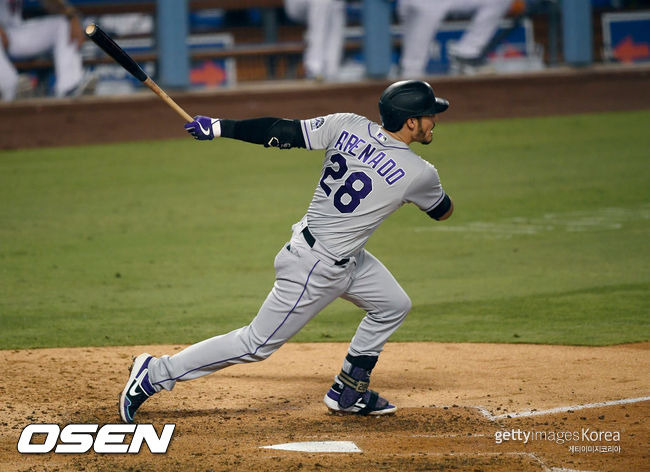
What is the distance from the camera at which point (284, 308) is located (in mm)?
A: 4594

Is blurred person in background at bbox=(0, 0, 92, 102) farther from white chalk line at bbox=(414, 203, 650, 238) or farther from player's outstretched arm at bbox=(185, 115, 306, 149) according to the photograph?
player's outstretched arm at bbox=(185, 115, 306, 149)

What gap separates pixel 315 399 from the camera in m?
5.29

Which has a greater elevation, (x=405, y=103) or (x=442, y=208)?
(x=405, y=103)

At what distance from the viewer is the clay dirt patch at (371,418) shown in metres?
4.21

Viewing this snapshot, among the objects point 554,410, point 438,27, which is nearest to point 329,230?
point 554,410

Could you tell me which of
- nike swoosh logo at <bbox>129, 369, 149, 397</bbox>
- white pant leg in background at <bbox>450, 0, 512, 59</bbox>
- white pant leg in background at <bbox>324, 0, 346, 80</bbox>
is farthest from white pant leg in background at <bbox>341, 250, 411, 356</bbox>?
white pant leg in background at <bbox>450, 0, 512, 59</bbox>

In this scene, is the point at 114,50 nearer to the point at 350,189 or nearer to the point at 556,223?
the point at 350,189

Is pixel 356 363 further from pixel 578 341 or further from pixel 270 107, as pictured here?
pixel 270 107

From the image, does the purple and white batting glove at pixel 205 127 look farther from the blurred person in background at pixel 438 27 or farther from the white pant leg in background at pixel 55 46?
the blurred person in background at pixel 438 27

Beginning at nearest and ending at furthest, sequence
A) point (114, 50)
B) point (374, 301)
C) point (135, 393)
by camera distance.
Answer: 1. point (135, 393)
2. point (374, 301)
3. point (114, 50)

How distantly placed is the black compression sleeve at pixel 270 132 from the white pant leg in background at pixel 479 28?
12.7 metres

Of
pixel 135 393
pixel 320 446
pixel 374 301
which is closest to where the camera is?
pixel 320 446

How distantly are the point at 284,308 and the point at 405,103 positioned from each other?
110 centimetres

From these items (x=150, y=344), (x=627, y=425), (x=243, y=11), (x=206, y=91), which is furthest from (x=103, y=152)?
(x=627, y=425)
